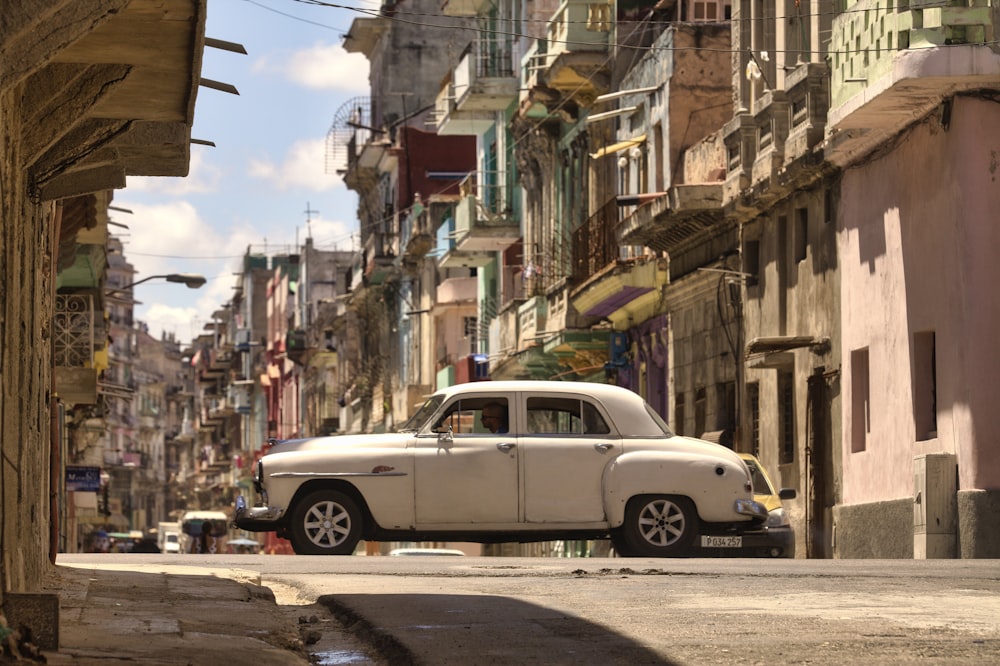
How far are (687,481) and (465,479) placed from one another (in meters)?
2.04

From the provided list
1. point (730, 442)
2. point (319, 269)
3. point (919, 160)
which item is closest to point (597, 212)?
point (730, 442)

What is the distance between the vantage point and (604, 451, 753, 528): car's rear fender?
19594 mm

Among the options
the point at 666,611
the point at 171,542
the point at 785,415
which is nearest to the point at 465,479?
the point at 666,611

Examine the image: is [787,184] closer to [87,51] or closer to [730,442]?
[730,442]

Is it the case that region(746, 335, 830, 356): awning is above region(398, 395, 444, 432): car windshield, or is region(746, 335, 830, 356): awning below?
above

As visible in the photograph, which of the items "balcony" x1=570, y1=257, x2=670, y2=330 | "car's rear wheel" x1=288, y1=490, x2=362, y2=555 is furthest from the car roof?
"balcony" x1=570, y1=257, x2=670, y2=330

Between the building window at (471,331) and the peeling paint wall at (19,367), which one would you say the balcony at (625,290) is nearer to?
the building window at (471,331)

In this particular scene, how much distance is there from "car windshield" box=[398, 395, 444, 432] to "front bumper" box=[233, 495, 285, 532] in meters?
1.42

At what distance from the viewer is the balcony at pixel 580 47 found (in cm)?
3997

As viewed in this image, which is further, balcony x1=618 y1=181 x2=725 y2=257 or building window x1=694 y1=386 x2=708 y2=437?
building window x1=694 y1=386 x2=708 y2=437

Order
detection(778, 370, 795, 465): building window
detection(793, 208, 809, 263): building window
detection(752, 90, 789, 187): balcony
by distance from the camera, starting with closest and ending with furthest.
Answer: detection(752, 90, 789, 187): balcony → detection(793, 208, 809, 263): building window → detection(778, 370, 795, 465): building window

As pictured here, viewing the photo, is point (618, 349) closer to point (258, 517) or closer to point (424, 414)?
point (424, 414)

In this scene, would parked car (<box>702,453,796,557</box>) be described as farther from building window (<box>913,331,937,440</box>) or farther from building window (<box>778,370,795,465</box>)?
building window (<box>778,370,795,465</box>)

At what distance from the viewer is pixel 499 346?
47.8 metres
